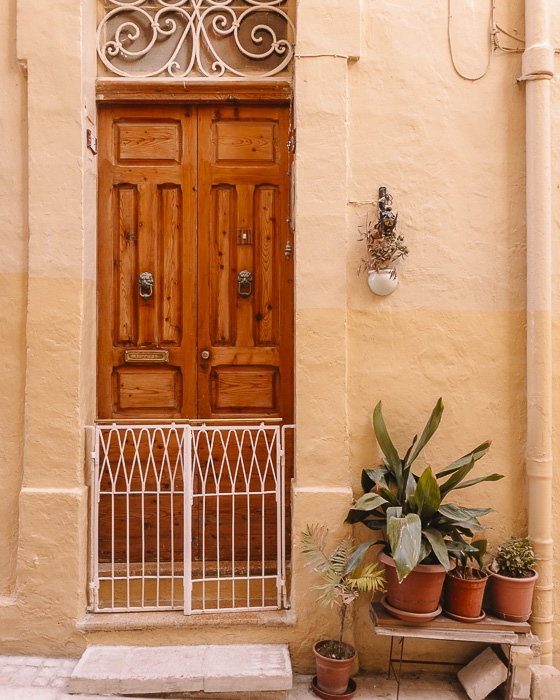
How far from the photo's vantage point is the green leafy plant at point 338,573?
9.59ft

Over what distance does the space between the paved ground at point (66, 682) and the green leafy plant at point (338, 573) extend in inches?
10.0

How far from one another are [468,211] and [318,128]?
0.94 metres

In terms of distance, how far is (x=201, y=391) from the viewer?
145 inches

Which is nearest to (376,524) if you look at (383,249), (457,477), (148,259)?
(457,477)

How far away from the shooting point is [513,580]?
306 centimetres

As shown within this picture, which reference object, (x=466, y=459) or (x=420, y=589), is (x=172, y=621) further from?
(x=466, y=459)

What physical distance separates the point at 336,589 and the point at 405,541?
0.47 meters

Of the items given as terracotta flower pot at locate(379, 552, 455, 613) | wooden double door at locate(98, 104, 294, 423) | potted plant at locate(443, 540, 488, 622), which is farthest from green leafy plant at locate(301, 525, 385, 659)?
wooden double door at locate(98, 104, 294, 423)

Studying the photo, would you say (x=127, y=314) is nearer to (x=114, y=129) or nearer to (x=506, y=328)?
(x=114, y=129)

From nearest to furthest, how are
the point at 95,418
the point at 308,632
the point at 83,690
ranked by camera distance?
the point at 83,690
the point at 308,632
the point at 95,418

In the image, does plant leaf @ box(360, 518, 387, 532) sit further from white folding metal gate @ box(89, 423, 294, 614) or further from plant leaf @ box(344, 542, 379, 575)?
white folding metal gate @ box(89, 423, 294, 614)

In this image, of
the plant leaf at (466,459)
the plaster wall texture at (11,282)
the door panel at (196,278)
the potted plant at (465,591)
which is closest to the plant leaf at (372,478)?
the plant leaf at (466,459)

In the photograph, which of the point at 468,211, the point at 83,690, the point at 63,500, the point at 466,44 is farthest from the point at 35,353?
the point at 466,44

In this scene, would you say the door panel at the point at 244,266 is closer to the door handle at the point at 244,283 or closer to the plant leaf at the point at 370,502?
the door handle at the point at 244,283
